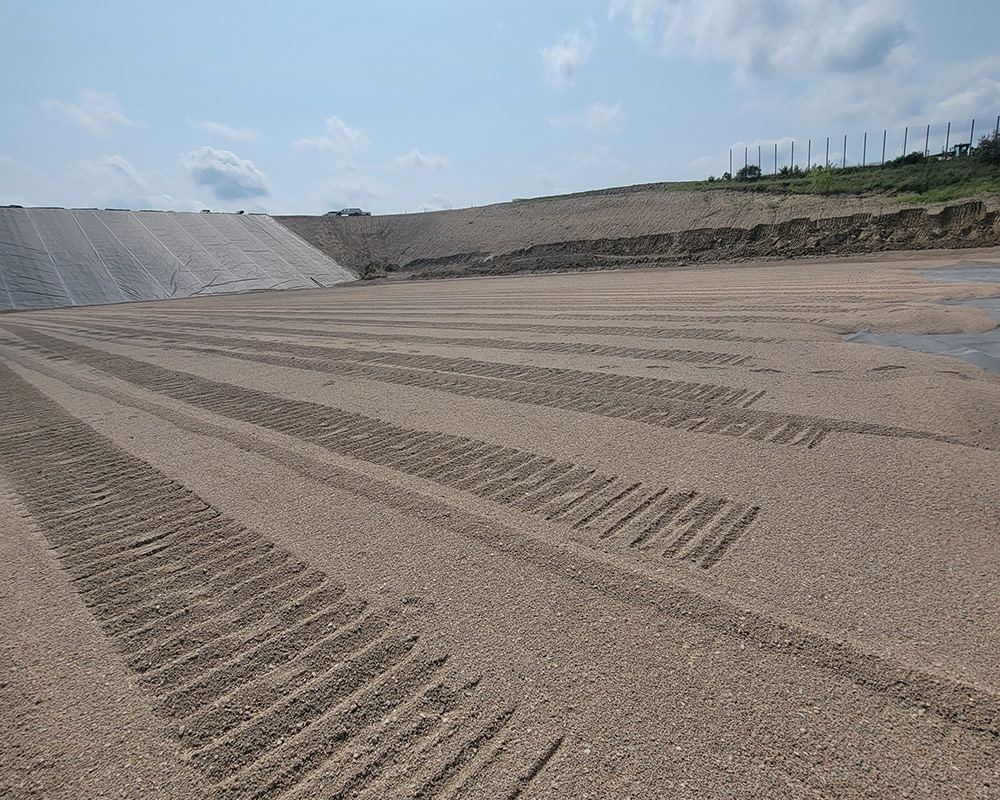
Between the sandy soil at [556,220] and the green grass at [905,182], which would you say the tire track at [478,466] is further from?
the green grass at [905,182]

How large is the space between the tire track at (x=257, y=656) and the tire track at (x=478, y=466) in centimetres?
128

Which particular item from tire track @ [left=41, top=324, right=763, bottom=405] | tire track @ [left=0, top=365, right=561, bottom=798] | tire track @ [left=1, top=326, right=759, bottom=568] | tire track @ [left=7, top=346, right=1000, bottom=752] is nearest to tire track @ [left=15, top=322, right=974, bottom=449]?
tire track @ [left=41, top=324, right=763, bottom=405]

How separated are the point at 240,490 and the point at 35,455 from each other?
8.61ft

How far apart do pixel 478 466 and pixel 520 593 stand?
1.74m

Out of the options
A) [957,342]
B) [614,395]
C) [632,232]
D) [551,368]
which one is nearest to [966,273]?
[957,342]

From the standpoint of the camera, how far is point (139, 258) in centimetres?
3878

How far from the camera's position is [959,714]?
2104 mm

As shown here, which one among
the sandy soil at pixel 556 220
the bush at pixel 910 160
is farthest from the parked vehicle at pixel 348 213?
the bush at pixel 910 160

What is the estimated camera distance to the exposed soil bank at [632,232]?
25.6m

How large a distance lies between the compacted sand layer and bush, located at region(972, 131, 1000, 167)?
34984 millimetres

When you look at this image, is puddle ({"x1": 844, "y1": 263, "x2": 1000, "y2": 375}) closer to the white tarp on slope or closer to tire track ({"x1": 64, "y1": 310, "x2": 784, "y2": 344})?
tire track ({"x1": 64, "y1": 310, "x2": 784, "y2": 344})

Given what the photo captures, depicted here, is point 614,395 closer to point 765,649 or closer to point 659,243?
point 765,649

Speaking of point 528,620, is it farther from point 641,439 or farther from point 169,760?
point 641,439

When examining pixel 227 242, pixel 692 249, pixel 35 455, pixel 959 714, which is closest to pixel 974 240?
pixel 692 249
